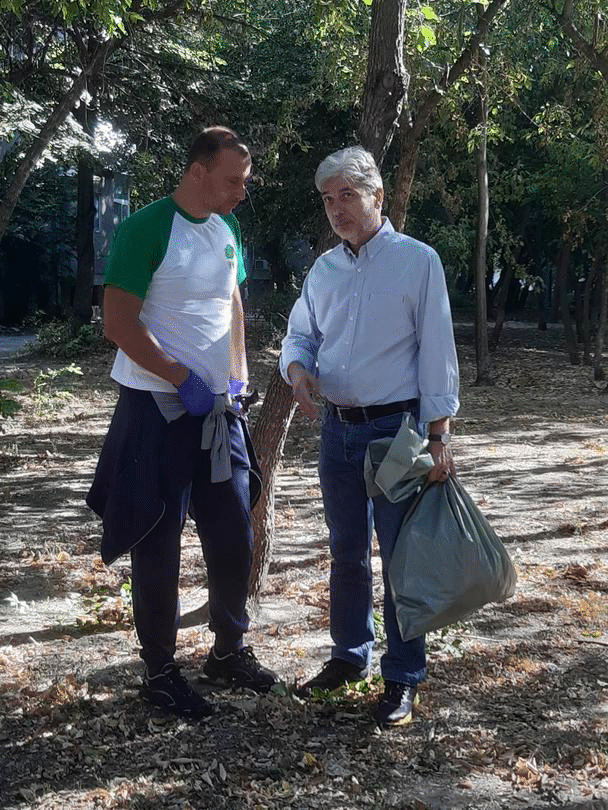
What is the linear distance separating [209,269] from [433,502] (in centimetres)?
115

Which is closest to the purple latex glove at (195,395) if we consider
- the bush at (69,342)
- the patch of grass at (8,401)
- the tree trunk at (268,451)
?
the tree trunk at (268,451)

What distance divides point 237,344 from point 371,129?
1364mm

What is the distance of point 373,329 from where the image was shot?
3676mm

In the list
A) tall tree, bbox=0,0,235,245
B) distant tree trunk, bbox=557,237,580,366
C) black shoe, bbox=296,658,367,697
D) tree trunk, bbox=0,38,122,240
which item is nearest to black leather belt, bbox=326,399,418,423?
black shoe, bbox=296,658,367,697

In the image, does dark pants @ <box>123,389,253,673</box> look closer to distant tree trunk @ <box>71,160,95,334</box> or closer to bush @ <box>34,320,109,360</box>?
bush @ <box>34,320,109,360</box>

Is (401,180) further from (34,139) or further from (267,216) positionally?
(267,216)

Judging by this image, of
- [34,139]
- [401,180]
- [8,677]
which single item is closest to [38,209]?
[34,139]

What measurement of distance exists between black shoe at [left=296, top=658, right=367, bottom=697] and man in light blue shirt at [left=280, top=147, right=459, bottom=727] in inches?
8.8

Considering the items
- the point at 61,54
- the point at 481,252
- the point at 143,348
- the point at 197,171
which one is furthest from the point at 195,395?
the point at 481,252

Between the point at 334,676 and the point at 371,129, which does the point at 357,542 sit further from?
the point at 371,129

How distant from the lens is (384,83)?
476 centimetres

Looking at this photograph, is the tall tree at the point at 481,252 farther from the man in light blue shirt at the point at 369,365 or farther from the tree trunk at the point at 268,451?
the man in light blue shirt at the point at 369,365

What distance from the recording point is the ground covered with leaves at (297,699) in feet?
11.0

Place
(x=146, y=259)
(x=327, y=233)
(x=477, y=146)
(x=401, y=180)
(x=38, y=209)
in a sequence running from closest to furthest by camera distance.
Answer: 1. (x=146, y=259)
2. (x=327, y=233)
3. (x=401, y=180)
4. (x=477, y=146)
5. (x=38, y=209)
